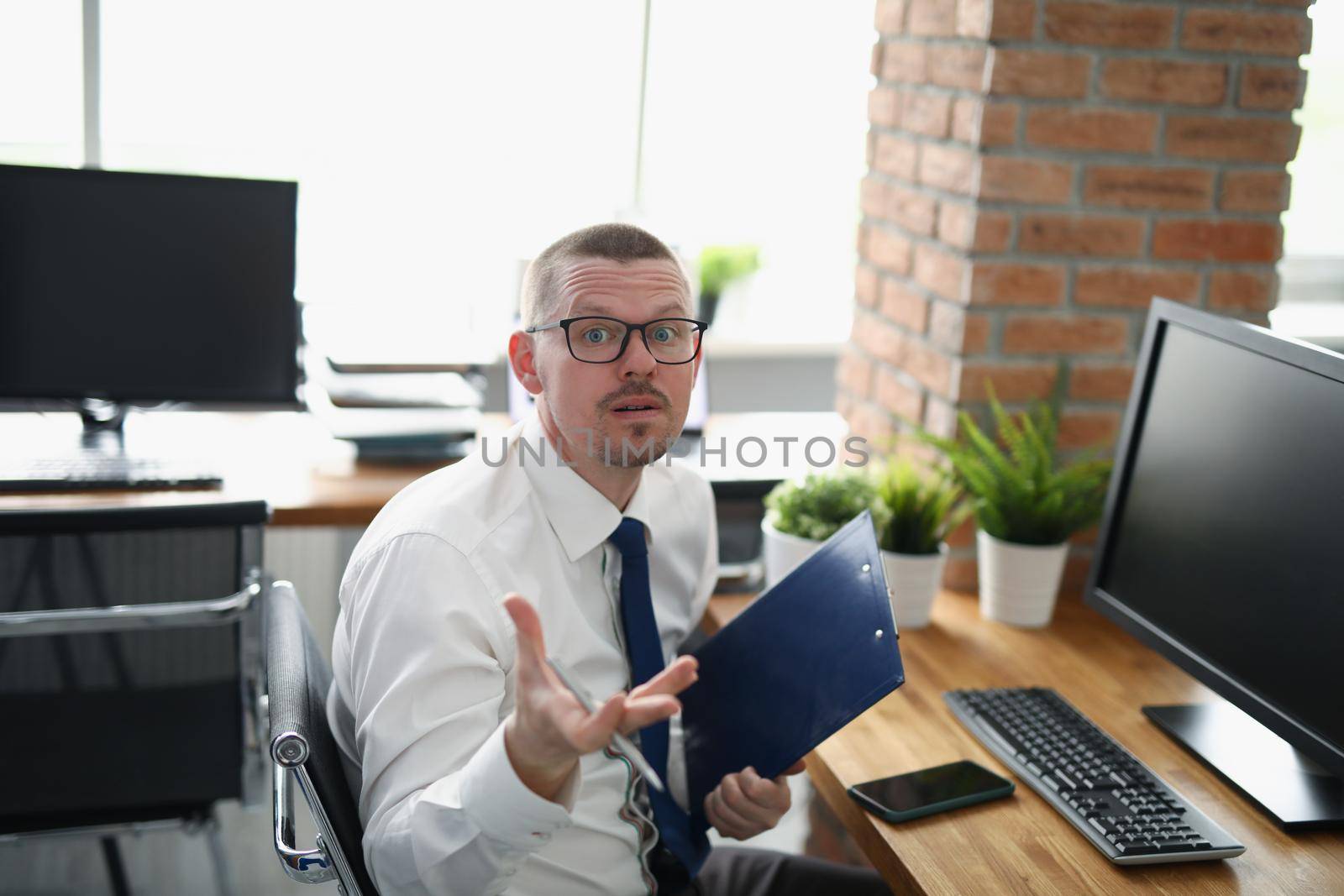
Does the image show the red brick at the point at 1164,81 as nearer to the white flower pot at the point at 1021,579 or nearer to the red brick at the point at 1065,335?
the red brick at the point at 1065,335

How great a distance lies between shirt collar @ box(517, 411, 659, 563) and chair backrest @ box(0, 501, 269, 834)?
0.51 metres

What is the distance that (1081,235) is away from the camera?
195cm

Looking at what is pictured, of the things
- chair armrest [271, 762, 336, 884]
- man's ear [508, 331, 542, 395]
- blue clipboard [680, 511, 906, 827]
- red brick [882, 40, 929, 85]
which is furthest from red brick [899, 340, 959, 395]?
chair armrest [271, 762, 336, 884]

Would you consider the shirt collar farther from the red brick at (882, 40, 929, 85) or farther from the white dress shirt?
the red brick at (882, 40, 929, 85)

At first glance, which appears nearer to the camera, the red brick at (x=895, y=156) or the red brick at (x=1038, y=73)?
the red brick at (x=1038, y=73)

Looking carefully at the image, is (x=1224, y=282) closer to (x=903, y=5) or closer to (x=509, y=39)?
(x=903, y=5)

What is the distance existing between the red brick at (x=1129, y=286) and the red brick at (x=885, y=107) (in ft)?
1.43

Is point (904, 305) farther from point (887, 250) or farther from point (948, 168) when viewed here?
point (948, 168)

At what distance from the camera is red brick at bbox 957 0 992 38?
1.82 m

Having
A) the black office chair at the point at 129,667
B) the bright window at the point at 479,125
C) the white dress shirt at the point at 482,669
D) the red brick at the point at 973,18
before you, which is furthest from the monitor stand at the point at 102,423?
the red brick at the point at 973,18

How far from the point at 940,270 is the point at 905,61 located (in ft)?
1.27

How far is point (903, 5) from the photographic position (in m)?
2.10

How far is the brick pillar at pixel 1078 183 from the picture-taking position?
1.87 metres

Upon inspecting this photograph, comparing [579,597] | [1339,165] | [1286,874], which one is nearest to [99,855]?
[579,597]
